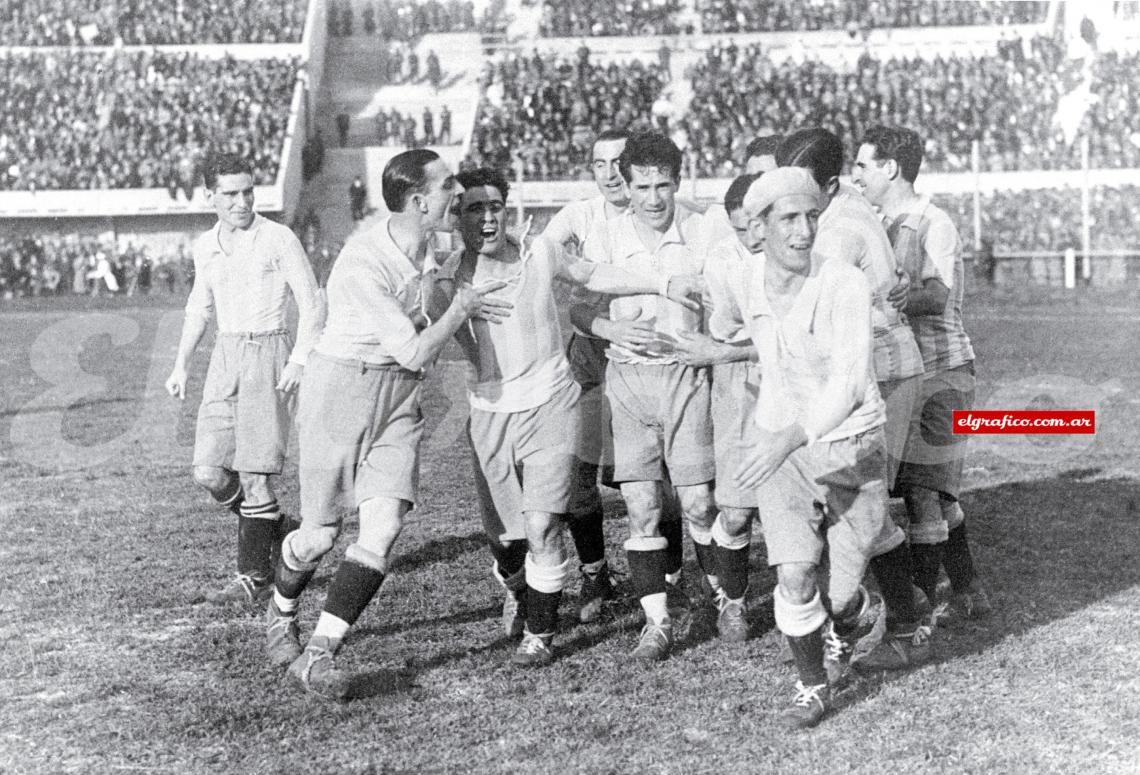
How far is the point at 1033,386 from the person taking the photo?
15.1 metres

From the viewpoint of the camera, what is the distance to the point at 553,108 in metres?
38.8

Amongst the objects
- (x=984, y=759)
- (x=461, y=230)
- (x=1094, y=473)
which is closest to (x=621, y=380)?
(x=461, y=230)

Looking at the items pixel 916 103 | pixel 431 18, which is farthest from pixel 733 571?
pixel 431 18

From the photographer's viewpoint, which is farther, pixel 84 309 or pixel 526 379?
pixel 84 309

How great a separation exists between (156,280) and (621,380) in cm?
3280

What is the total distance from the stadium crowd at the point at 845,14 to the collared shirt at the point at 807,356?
38.2m

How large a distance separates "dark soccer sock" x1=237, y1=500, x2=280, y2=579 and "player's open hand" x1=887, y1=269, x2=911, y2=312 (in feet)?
11.3

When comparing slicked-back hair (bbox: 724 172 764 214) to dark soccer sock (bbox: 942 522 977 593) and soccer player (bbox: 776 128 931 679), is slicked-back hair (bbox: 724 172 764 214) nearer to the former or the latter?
soccer player (bbox: 776 128 931 679)

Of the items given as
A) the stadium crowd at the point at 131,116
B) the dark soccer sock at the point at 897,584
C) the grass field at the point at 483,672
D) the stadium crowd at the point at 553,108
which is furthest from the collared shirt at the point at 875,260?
the stadium crowd at the point at 131,116

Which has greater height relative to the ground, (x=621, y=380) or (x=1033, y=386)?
(x=621, y=380)

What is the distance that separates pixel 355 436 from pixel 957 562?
9.98 feet

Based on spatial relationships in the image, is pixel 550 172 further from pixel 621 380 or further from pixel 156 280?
pixel 621 380

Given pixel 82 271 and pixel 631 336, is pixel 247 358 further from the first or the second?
pixel 82 271

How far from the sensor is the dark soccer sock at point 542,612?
19.9 feet
